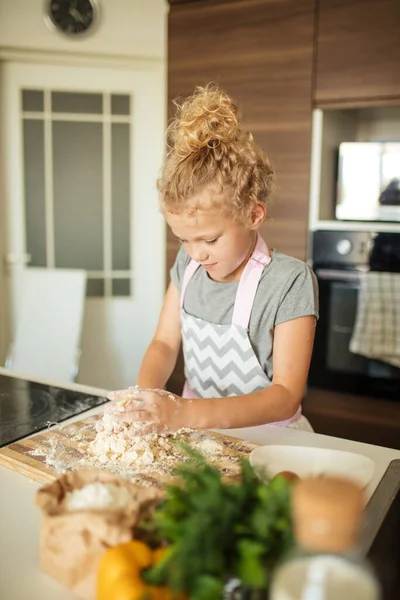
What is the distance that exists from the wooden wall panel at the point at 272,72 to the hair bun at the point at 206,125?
1210 millimetres

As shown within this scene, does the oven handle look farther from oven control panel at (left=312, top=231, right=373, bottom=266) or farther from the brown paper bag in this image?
the brown paper bag

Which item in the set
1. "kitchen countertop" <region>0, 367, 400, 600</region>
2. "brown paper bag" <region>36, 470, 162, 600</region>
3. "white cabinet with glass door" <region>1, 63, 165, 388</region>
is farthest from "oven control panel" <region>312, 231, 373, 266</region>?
"brown paper bag" <region>36, 470, 162, 600</region>

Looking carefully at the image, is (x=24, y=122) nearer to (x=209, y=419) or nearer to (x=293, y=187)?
(x=293, y=187)

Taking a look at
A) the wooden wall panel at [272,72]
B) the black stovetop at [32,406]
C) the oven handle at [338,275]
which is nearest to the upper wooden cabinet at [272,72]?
the wooden wall panel at [272,72]

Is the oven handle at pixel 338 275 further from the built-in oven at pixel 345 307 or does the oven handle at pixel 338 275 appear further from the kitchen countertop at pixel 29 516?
the kitchen countertop at pixel 29 516

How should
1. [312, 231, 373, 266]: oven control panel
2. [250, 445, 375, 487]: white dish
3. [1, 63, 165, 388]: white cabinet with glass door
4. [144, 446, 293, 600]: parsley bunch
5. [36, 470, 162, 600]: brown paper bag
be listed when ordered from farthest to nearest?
[1, 63, 165, 388]: white cabinet with glass door
[312, 231, 373, 266]: oven control panel
[250, 445, 375, 487]: white dish
[36, 470, 162, 600]: brown paper bag
[144, 446, 293, 600]: parsley bunch

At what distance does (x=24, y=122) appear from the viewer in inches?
116

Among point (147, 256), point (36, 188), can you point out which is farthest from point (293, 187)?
point (36, 188)

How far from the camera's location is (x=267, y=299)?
4.00ft

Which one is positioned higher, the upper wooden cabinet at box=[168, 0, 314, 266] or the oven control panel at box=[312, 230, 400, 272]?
the upper wooden cabinet at box=[168, 0, 314, 266]

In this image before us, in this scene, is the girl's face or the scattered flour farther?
the girl's face

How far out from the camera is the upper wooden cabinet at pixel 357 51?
6.78 feet

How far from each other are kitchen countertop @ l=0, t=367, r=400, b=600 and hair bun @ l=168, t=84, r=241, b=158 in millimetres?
551

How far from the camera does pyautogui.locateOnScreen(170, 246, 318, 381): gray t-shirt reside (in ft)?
3.88
